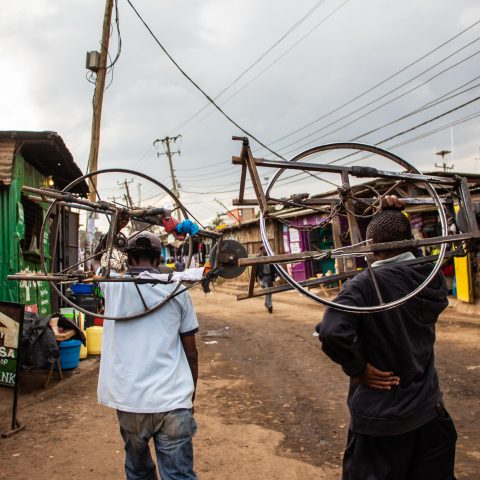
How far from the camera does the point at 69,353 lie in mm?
6914

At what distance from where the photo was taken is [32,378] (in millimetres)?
6719

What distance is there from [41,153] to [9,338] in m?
Result: 4.34

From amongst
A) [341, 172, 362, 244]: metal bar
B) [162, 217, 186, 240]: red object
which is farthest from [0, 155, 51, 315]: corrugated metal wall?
[341, 172, 362, 244]: metal bar

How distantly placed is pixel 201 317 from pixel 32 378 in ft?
23.7

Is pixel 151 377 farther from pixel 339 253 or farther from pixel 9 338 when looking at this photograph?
pixel 9 338

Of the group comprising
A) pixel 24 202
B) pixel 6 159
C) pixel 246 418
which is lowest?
pixel 246 418

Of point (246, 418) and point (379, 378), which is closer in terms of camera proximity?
point (379, 378)

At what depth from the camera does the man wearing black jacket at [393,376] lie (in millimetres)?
2312

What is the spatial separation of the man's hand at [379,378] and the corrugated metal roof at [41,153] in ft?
21.0

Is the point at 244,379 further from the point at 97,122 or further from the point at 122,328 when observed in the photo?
the point at 97,122

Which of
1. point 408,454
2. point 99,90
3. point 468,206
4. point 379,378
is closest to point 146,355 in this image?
point 379,378

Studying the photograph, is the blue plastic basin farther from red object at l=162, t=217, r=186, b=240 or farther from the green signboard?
red object at l=162, t=217, r=186, b=240

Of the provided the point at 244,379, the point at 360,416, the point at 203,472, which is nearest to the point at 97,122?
the point at 244,379

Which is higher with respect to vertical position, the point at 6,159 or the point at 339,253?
the point at 6,159
